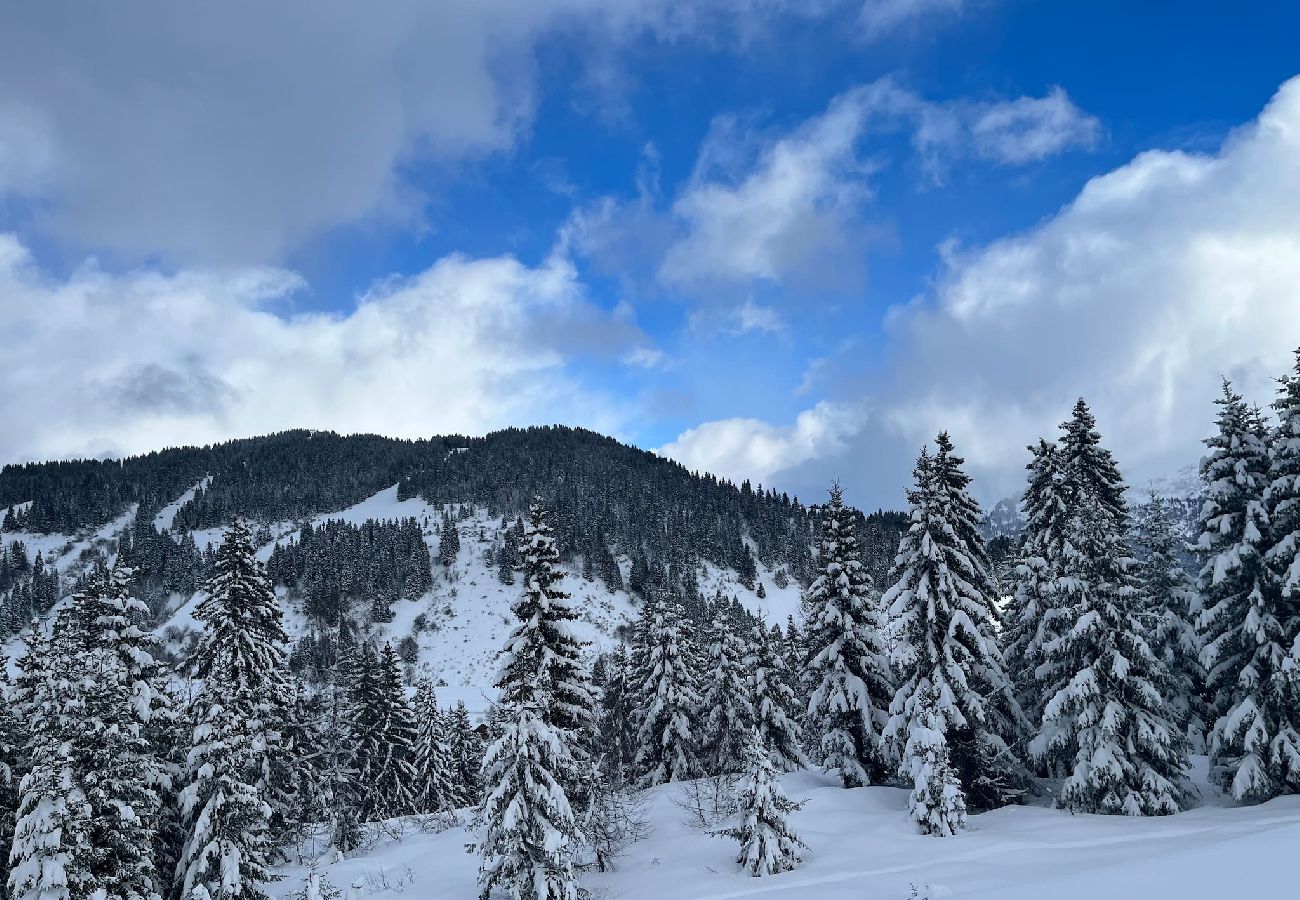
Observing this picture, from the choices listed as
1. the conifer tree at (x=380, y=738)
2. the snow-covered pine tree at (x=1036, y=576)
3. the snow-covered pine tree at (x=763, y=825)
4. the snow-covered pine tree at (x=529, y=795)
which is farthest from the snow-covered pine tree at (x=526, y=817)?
the conifer tree at (x=380, y=738)

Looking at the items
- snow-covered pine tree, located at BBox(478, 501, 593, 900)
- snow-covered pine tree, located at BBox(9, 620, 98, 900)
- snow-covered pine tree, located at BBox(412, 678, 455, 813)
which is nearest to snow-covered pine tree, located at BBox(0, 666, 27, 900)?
snow-covered pine tree, located at BBox(9, 620, 98, 900)

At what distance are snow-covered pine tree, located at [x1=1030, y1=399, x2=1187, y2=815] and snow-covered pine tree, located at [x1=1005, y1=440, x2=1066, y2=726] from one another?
1.18m

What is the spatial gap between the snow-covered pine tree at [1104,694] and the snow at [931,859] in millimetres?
1035

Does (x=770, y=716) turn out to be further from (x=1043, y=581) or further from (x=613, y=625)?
(x=613, y=625)

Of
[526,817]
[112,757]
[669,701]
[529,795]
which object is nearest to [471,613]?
[669,701]

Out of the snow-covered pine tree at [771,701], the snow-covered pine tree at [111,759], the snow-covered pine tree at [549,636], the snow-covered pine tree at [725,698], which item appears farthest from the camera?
the snow-covered pine tree at [725,698]

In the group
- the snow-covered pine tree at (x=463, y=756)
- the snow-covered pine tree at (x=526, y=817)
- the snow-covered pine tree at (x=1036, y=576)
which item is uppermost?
the snow-covered pine tree at (x=1036, y=576)

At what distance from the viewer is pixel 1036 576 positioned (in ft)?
84.6

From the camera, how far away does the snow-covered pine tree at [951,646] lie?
2406cm

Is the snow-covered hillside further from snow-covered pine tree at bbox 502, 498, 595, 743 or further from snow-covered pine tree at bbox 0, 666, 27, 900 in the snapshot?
snow-covered pine tree at bbox 502, 498, 595, 743

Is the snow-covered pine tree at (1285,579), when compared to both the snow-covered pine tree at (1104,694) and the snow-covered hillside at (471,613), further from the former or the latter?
the snow-covered hillside at (471,613)

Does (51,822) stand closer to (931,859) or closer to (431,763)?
(931,859)

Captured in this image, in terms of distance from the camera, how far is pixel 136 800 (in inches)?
730

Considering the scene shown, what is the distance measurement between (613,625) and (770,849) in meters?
112
